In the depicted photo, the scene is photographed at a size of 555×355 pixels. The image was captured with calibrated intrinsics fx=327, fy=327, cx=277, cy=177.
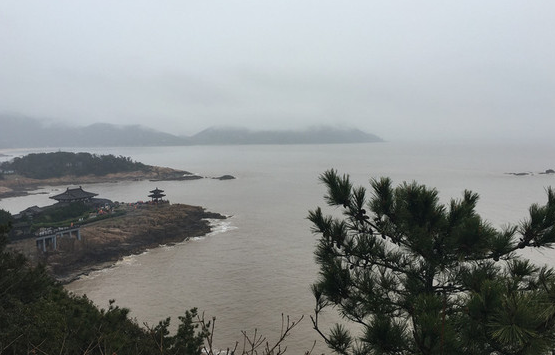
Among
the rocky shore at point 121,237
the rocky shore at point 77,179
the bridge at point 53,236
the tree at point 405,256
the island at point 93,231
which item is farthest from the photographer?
the rocky shore at point 77,179

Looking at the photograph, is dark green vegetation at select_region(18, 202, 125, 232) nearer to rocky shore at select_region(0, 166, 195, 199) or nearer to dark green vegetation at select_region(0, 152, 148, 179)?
rocky shore at select_region(0, 166, 195, 199)

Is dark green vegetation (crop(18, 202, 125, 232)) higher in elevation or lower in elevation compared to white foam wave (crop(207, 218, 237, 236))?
higher

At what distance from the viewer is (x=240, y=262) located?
17609 millimetres

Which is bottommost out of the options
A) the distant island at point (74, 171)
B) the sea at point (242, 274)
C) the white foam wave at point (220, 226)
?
the sea at point (242, 274)

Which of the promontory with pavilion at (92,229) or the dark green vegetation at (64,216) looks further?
the dark green vegetation at (64,216)

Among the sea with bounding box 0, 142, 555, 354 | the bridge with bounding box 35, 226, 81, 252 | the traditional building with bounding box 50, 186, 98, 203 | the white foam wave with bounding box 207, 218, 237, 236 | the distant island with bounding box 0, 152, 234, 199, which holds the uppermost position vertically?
the distant island with bounding box 0, 152, 234, 199

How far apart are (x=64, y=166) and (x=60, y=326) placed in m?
62.8

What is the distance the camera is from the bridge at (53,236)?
1848 centimetres

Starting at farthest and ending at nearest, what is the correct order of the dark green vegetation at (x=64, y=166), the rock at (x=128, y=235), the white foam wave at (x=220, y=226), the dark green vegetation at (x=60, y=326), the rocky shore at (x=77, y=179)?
the dark green vegetation at (x=64, y=166) < the rocky shore at (x=77, y=179) < the white foam wave at (x=220, y=226) < the rock at (x=128, y=235) < the dark green vegetation at (x=60, y=326)

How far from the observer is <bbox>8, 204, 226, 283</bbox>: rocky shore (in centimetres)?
1756

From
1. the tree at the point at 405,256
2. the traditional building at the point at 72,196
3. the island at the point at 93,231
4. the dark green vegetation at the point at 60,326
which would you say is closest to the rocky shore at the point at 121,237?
the island at the point at 93,231

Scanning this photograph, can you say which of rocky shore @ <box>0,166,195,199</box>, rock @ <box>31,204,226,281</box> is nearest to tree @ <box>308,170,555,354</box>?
rock @ <box>31,204,226,281</box>

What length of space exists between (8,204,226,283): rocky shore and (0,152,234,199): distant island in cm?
2752

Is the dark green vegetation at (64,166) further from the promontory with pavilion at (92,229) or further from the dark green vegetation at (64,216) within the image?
the dark green vegetation at (64,216)
